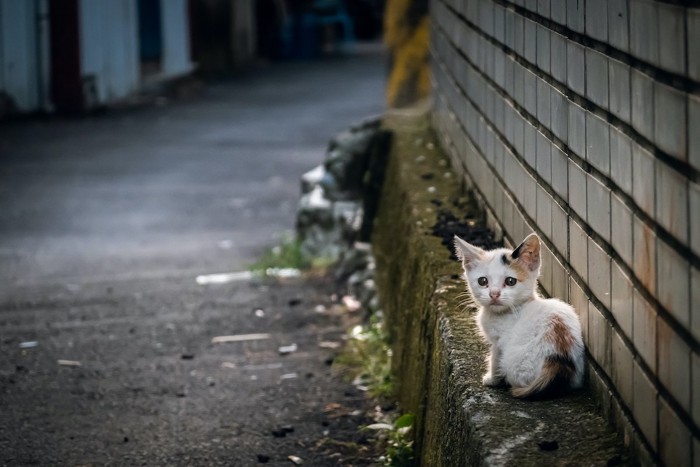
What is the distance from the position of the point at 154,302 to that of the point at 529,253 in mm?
4986

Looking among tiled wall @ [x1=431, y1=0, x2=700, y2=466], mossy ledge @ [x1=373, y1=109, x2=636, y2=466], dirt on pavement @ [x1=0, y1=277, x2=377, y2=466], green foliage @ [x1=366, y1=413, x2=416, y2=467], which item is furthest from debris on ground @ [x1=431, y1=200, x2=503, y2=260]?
dirt on pavement @ [x1=0, y1=277, x2=377, y2=466]

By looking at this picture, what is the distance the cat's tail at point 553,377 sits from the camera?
3.68 m

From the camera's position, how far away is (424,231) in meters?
6.07

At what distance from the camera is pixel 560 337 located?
3693 millimetres

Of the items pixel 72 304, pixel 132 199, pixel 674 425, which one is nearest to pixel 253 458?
pixel 674 425

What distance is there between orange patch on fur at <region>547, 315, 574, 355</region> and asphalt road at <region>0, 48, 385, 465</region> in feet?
6.44

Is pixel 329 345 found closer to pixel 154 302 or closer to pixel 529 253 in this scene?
pixel 154 302

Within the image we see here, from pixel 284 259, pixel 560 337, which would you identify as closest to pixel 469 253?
pixel 560 337

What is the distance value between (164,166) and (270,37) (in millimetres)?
13095

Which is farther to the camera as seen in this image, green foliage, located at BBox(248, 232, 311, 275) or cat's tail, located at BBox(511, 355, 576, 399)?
green foliage, located at BBox(248, 232, 311, 275)

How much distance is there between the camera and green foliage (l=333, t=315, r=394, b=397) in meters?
6.42

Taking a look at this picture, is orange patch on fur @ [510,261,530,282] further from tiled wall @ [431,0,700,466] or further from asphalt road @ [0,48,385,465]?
asphalt road @ [0,48,385,465]

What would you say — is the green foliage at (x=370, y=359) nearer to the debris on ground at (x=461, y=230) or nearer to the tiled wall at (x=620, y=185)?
the debris on ground at (x=461, y=230)

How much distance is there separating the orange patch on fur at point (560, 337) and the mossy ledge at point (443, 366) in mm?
164
